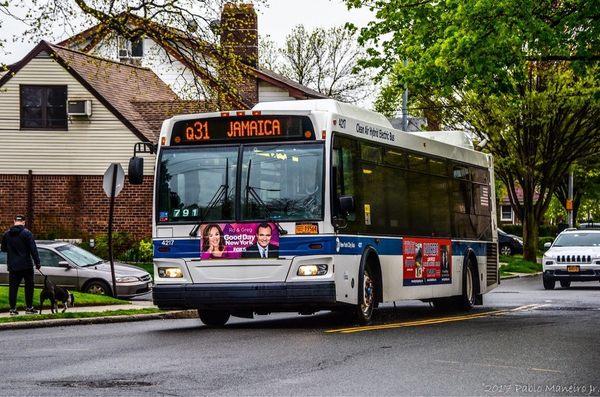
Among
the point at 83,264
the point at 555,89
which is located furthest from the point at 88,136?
the point at 555,89

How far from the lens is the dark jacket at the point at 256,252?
16219 mm

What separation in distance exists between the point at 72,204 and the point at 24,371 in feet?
91.8

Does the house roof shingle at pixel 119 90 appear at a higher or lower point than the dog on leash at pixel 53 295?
higher

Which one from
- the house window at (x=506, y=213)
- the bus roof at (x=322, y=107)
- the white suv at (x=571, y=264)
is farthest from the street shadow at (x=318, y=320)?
the house window at (x=506, y=213)

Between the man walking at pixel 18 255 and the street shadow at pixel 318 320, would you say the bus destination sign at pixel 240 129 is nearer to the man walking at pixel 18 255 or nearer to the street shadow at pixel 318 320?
the street shadow at pixel 318 320

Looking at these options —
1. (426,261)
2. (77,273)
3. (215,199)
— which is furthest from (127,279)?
(215,199)

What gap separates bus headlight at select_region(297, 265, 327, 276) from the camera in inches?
635

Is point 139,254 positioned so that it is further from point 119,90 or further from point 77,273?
point 77,273

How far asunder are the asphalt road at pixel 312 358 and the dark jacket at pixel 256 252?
104cm

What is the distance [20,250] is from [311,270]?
6198 millimetres

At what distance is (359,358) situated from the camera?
12.3m

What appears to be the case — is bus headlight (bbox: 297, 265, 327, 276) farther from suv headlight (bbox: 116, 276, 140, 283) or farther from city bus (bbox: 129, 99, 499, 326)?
suv headlight (bbox: 116, 276, 140, 283)

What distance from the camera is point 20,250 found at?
20000 mm

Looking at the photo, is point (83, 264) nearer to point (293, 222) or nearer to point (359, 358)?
point (293, 222)
